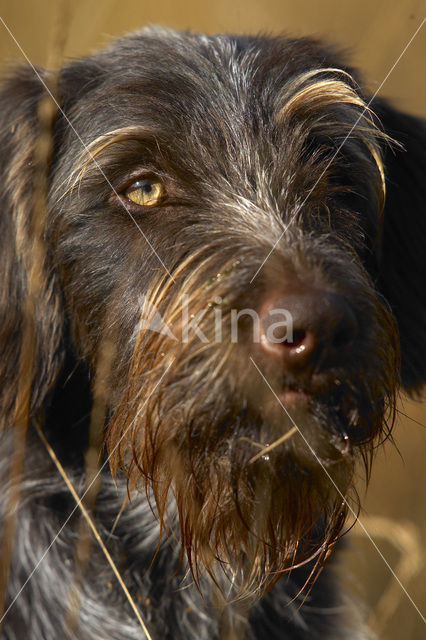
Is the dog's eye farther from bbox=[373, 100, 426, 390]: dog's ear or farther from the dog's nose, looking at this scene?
bbox=[373, 100, 426, 390]: dog's ear

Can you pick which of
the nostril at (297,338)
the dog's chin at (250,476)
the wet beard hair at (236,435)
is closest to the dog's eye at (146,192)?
the wet beard hair at (236,435)

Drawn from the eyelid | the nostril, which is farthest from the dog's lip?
the eyelid

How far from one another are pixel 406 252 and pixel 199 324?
1.13 m

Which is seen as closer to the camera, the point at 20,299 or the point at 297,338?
the point at 297,338

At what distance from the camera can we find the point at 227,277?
5.94 feet

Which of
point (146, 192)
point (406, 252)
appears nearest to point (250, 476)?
point (146, 192)

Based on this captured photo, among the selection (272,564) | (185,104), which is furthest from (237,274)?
(272,564)

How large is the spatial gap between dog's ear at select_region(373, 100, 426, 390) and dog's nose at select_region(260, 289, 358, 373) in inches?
39.3

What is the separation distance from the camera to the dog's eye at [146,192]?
2.16m

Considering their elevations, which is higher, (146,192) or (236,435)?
(146,192)

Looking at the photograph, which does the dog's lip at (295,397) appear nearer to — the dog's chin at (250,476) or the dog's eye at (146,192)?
the dog's chin at (250,476)

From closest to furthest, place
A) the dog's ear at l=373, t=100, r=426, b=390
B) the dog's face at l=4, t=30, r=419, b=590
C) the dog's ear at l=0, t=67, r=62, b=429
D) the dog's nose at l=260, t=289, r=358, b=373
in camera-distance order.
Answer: the dog's nose at l=260, t=289, r=358, b=373 < the dog's face at l=4, t=30, r=419, b=590 < the dog's ear at l=0, t=67, r=62, b=429 < the dog's ear at l=373, t=100, r=426, b=390

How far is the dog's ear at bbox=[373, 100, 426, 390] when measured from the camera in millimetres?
2613

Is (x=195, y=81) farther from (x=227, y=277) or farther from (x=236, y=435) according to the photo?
(x=236, y=435)
